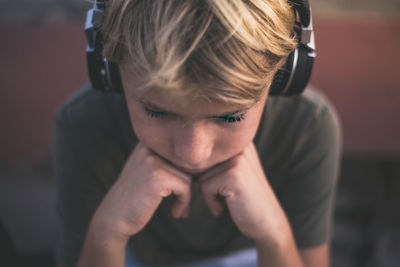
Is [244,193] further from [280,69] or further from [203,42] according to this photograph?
[203,42]

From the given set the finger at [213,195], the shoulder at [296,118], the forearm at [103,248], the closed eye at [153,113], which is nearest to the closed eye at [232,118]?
the closed eye at [153,113]

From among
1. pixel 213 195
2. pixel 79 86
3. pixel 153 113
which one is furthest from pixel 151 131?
A: pixel 79 86

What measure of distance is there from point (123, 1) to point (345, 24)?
1.72m

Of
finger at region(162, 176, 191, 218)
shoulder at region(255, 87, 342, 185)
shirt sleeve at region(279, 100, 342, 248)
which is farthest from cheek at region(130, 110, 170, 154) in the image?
shirt sleeve at region(279, 100, 342, 248)

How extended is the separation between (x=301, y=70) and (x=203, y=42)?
30cm

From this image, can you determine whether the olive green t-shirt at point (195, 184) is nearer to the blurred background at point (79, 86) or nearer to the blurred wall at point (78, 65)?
the blurred background at point (79, 86)

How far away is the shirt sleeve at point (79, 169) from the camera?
0.96 m

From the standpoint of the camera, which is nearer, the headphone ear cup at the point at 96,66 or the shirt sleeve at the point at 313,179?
the headphone ear cup at the point at 96,66

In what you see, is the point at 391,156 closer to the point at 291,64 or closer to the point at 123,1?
the point at 291,64

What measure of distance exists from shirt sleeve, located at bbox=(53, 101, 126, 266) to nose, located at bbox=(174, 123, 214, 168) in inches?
15.0

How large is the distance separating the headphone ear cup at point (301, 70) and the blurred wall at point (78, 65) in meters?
1.27

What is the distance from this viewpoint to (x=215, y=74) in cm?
54

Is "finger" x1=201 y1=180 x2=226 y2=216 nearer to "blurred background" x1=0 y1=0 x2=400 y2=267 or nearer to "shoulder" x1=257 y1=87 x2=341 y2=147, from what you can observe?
"shoulder" x1=257 y1=87 x2=341 y2=147

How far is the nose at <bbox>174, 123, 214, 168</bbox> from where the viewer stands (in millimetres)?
643
